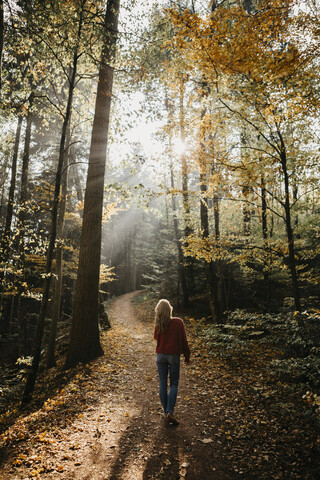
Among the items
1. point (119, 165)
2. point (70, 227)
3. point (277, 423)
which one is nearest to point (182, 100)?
point (119, 165)

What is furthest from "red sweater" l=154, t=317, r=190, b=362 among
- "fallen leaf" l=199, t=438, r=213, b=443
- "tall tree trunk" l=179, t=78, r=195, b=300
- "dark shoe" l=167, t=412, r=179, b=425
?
"tall tree trunk" l=179, t=78, r=195, b=300

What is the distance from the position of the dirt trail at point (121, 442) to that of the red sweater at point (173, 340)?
1.19 meters

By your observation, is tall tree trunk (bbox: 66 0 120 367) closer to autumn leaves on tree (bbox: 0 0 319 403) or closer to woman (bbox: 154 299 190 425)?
autumn leaves on tree (bbox: 0 0 319 403)

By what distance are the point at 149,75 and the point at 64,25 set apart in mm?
3201

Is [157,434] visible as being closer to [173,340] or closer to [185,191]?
[173,340]

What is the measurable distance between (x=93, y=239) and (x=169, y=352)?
15.1 ft

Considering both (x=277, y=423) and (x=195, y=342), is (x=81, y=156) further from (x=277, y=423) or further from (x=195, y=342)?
(x=277, y=423)

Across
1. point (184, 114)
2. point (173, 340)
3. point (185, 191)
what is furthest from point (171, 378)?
point (184, 114)

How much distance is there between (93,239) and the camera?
7410 millimetres

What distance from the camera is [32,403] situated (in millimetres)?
5441

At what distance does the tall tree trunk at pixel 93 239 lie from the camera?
275 inches

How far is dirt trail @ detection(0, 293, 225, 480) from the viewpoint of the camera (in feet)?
9.77

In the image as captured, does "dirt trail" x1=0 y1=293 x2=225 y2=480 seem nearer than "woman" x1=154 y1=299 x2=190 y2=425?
Yes

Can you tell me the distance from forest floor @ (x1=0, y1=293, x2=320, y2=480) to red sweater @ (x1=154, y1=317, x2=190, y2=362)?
1.23m
